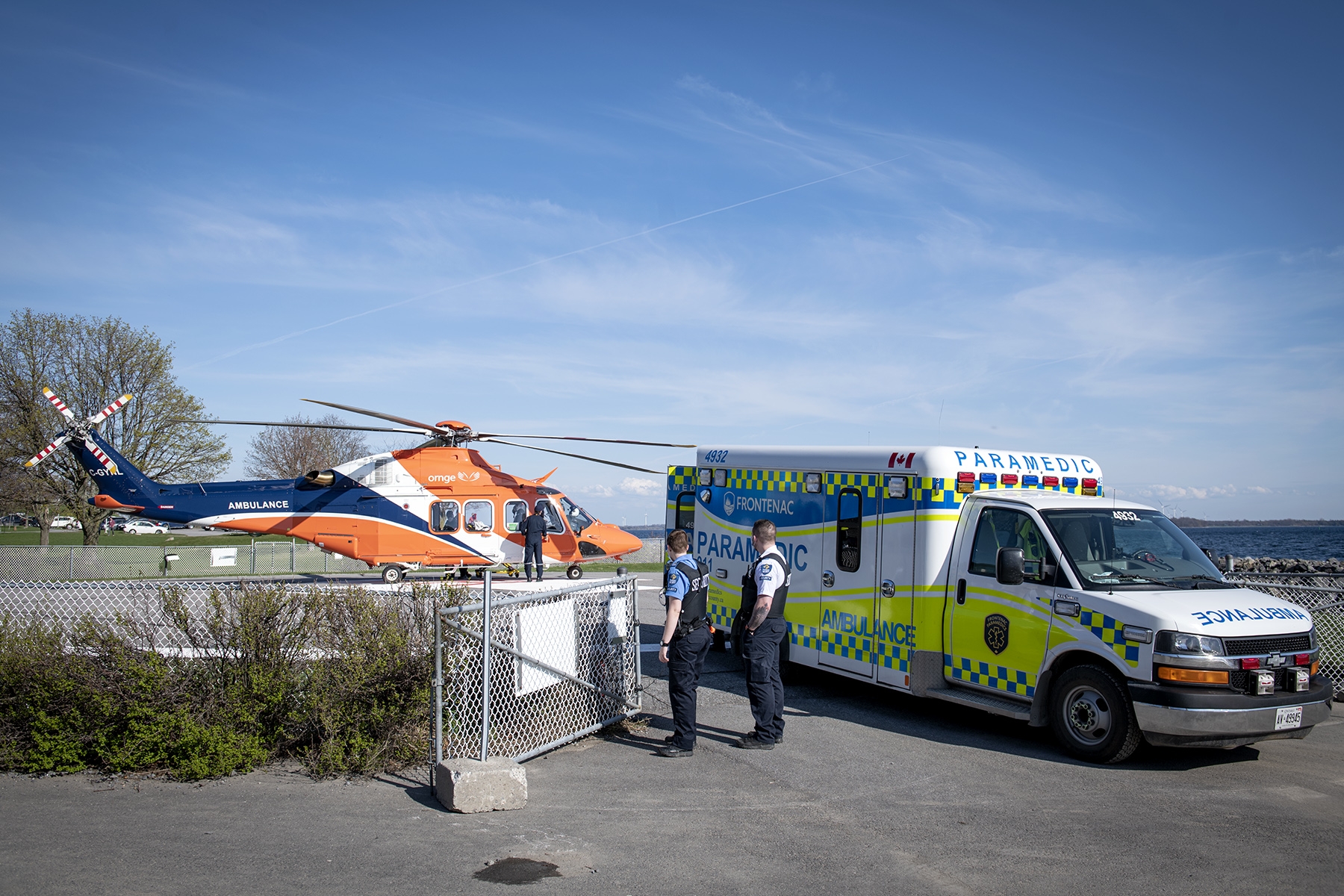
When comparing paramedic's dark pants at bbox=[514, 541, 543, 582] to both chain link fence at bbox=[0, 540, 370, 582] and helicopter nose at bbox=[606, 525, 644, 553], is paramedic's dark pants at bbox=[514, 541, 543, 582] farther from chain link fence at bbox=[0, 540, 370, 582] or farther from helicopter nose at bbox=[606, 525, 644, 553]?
chain link fence at bbox=[0, 540, 370, 582]

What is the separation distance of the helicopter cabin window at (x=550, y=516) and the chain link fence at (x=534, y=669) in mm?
13124

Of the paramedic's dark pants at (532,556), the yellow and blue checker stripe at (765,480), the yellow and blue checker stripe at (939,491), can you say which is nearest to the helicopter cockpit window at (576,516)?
the paramedic's dark pants at (532,556)

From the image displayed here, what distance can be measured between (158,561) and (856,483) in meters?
22.0

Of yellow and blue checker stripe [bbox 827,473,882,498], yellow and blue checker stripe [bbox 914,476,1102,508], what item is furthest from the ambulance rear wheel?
yellow and blue checker stripe [bbox 827,473,882,498]

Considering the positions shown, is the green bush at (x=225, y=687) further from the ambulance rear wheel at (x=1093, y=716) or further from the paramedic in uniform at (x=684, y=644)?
the ambulance rear wheel at (x=1093, y=716)

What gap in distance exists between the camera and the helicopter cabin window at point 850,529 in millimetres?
8797

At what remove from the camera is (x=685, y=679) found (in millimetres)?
7059

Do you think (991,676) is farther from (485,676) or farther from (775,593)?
(485,676)

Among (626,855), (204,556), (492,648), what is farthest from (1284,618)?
(204,556)

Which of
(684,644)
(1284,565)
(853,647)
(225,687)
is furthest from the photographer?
(1284,565)

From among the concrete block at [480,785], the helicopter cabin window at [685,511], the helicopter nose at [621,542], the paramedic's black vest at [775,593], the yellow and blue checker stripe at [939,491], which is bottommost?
the concrete block at [480,785]

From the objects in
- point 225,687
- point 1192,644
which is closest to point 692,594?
point 225,687

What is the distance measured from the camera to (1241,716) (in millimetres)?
6289

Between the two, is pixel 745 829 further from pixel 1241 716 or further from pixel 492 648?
pixel 1241 716
